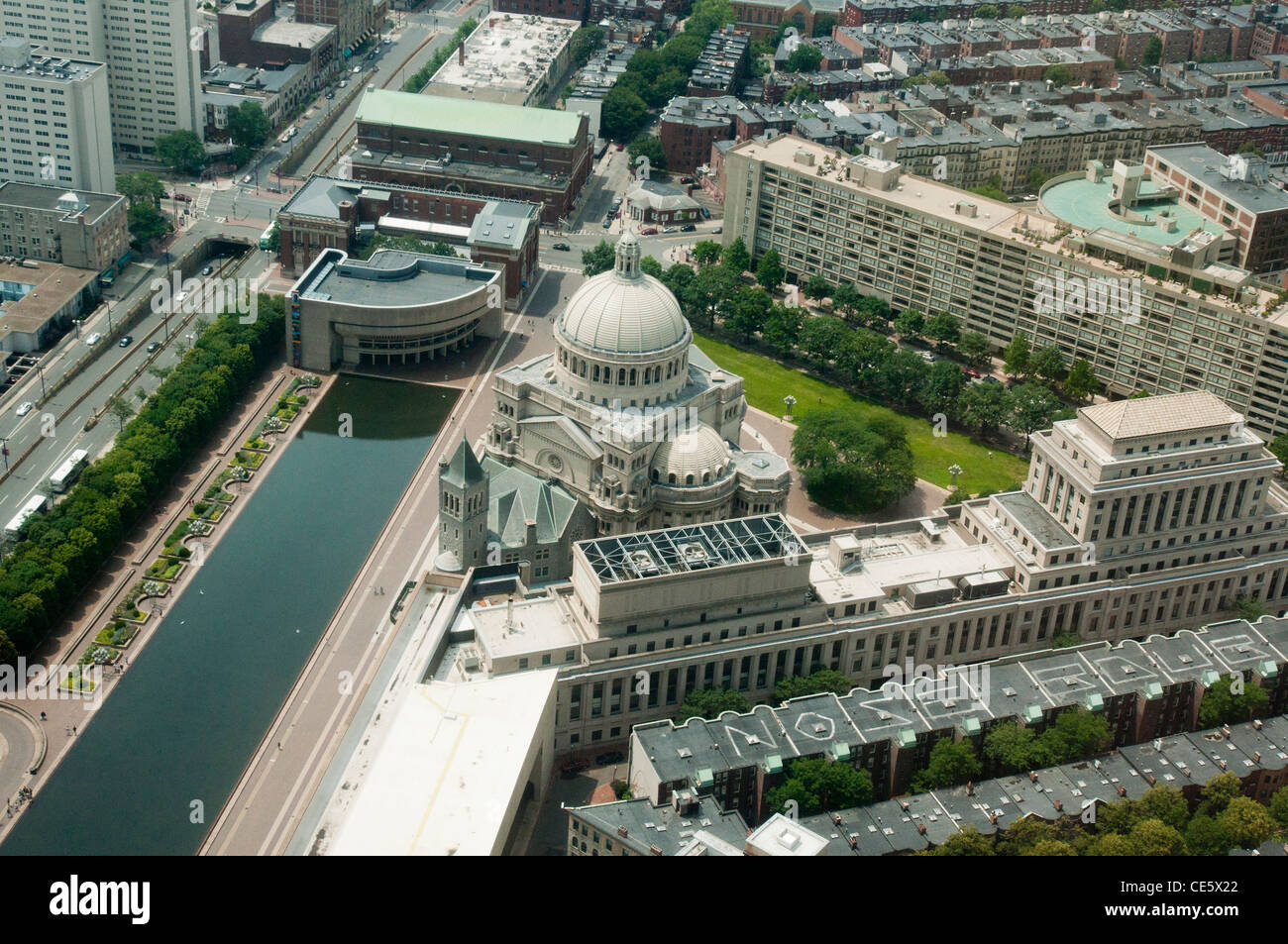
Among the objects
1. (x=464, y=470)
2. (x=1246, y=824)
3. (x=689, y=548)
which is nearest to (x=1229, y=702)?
(x=1246, y=824)

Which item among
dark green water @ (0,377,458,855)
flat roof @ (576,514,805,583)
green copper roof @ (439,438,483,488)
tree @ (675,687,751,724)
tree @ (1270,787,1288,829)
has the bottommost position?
dark green water @ (0,377,458,855)

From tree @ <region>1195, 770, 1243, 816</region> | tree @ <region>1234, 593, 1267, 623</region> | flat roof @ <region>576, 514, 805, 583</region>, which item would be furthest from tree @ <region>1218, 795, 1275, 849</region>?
flat roof @ <region>576, 514, 805, 583</region>

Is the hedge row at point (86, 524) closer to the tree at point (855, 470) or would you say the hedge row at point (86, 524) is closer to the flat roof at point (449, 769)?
the flat roof at point (449, 769)

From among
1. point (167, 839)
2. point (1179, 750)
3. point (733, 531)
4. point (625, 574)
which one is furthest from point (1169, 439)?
point (167, 839)

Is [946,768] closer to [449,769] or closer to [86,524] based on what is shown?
[449,769]

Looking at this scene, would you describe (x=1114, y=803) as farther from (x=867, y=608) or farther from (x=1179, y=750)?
(x=867, y=608)

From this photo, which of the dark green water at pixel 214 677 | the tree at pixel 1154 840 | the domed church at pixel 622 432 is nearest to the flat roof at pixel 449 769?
the dark green water at pixel 214 677

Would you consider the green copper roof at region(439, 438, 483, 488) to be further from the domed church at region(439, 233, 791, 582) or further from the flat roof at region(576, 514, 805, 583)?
the flat roof at region(576, 514, 805, 583)
